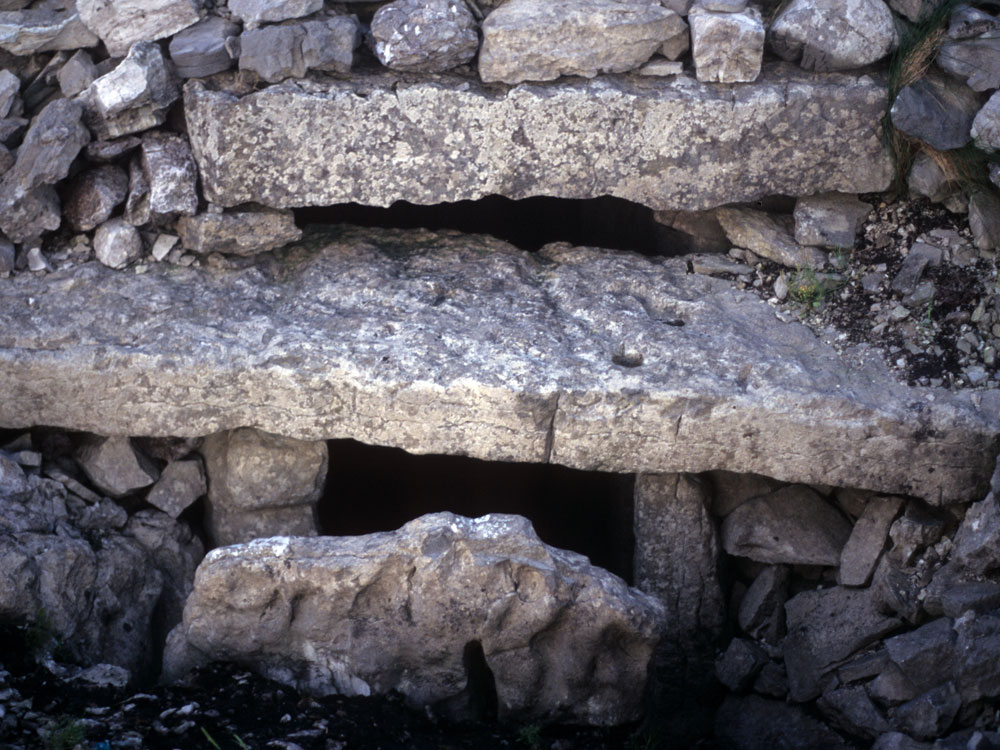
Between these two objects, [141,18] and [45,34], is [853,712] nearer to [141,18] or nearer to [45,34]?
[141,18]

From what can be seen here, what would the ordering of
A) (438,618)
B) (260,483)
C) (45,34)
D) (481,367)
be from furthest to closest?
(260,483), (45,34), (481,367), (438,618)

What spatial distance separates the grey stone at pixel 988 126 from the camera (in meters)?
3.90

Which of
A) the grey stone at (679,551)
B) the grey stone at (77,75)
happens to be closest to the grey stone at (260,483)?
the grey stone at (679,551)

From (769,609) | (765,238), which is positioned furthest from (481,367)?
(769,609)

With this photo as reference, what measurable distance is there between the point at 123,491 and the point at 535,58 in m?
2.08

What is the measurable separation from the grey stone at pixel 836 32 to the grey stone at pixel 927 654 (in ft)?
6.23

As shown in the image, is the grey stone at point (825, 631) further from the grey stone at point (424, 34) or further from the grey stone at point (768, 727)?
the grey stone at point (424, 34)

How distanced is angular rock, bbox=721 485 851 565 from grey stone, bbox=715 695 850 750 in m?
0.52

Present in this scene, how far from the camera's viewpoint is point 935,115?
4.03 m

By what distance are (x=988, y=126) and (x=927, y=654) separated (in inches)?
67.6

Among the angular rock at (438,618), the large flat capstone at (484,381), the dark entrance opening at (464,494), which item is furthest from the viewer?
the dark entrance opening at (464,494)

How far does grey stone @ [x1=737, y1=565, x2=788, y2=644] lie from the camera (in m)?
4.39

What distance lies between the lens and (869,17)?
13.4ft

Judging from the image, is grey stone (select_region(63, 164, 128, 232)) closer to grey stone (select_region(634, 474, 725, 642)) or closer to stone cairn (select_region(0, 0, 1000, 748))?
stone cairn (select_region(0, 0, 1000, 748))
